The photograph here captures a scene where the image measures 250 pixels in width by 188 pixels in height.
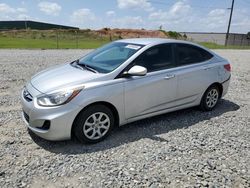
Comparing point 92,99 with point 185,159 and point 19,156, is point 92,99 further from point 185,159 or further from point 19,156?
point 185,159

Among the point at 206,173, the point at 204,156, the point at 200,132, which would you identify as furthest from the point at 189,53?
the point at 206,173

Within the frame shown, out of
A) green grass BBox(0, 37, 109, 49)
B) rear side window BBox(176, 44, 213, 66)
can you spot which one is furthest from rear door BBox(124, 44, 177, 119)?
green grass BBox(0, 37, 109, 49)

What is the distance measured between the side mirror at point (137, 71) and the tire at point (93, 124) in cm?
68

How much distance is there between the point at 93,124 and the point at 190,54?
254 cm

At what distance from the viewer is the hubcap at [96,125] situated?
160 inches

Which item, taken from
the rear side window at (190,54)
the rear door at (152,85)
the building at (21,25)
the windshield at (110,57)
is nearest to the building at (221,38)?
the building at (21,25)

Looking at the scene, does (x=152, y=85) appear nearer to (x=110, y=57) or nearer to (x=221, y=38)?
(x=110, y=57)

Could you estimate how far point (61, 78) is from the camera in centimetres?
426

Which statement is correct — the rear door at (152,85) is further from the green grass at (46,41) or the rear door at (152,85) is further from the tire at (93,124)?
the green grass at (46,41)

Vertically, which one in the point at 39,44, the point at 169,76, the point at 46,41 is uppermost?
the point at 169,76

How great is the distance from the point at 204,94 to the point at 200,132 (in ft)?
3.90

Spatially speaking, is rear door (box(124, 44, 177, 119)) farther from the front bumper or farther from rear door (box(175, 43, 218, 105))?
the front bumper

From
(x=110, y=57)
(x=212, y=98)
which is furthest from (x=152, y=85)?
(x=212, y=98)

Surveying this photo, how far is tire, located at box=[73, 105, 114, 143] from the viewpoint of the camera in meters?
3.98
